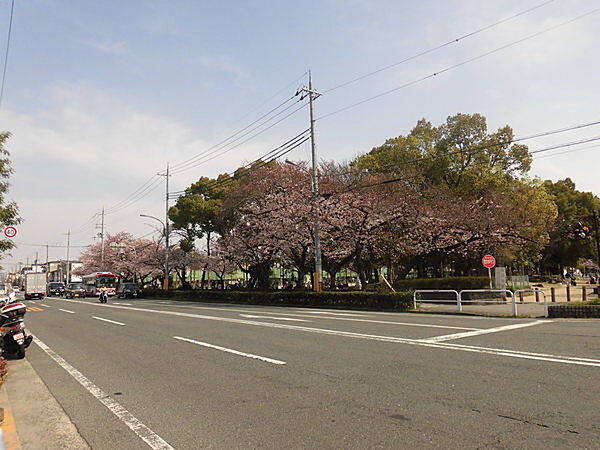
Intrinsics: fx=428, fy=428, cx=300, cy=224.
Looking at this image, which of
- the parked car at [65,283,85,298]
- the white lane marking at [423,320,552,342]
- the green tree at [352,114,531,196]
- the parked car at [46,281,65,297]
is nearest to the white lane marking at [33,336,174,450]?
the white lane marking at [423,320,552,342]

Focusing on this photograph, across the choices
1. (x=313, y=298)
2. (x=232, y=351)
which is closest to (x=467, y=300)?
(x=313, y=298)

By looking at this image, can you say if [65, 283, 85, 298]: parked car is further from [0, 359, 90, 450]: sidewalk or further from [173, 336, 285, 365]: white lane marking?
[0, 359, 90, 450]: sidewalk

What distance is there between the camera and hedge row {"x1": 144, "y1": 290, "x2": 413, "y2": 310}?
67.4 ft

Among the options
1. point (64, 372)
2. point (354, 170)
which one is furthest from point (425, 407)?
point (354, 170)

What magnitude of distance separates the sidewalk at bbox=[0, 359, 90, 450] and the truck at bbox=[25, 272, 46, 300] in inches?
→ 1869

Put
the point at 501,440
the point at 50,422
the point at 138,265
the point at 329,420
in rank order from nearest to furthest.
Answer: the point at 501,440 < the point at 329,420 < the point at 50,422 < the point at 138,265

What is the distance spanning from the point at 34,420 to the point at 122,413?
1073 mm

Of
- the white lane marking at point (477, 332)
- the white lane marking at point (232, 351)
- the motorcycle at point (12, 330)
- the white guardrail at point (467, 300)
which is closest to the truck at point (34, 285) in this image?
the white guardrail at point (467, 300)

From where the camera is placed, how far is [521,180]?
1483 inches

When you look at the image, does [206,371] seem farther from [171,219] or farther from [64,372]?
[171,219]

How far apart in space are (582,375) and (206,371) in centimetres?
575

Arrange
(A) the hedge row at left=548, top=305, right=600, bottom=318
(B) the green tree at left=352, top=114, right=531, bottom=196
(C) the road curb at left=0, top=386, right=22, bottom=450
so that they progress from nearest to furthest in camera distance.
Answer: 1. (C) the road curb at left=0, top=386, right=22, bottom=450
2. (A) the hedge row at left=548, top=305, right=600, bottom=318
3. (B) the green tree at left=352, top=114, right=531, bottom=196

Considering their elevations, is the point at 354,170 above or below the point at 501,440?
above

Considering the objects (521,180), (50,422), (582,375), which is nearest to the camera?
(50,422)
